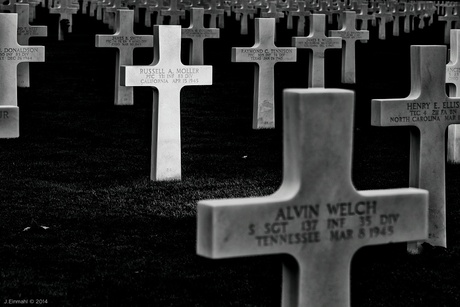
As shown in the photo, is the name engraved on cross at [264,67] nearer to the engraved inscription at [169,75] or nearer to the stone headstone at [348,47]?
the engraved inscription at [169,75]

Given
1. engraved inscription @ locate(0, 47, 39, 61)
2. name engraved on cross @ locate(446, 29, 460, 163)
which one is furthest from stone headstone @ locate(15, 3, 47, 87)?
name engraved on cross @ locate(446, 29, 460, 163)

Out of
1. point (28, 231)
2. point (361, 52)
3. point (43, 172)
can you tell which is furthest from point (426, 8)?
point (28, 231)

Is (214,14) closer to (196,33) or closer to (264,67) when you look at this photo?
(196,33)

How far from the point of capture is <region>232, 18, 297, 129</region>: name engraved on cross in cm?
1295

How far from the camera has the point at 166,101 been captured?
965cm

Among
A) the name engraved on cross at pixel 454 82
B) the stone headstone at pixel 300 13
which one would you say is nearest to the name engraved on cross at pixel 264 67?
the name engraved on cross at pixel 454 82

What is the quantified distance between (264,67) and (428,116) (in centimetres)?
642

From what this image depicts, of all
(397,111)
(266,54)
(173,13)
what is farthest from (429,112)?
(173,13)

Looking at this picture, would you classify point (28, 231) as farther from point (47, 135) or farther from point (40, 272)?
point (47, 135)

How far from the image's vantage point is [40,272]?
6.49 meters

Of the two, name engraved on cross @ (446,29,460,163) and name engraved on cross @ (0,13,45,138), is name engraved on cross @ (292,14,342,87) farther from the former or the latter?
name engraved on cross @ (446,29,460,163)

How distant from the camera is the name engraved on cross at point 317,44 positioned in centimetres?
1547

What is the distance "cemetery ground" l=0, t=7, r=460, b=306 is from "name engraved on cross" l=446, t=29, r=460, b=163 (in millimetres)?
215

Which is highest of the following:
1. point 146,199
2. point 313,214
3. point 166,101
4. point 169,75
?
point 169,75
